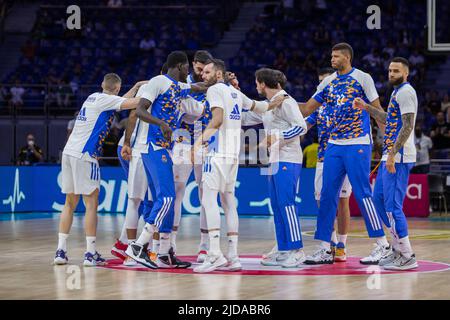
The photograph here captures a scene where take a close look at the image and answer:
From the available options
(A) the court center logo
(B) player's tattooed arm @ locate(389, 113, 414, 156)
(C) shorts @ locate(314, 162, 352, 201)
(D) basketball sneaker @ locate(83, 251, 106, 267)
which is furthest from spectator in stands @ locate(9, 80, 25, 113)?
(B) player's tattooed arm @ locate(389, 113, 414, 156)

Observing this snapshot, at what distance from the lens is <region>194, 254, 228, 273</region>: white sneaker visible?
9.69 m

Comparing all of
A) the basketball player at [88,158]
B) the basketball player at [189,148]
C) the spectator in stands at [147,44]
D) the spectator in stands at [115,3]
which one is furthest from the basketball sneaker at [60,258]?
the spectator in stands at [115,3]

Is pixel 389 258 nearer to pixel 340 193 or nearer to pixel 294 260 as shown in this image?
pixel 294 260

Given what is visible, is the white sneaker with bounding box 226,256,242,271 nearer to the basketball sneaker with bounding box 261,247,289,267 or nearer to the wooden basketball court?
the wooden basketball court

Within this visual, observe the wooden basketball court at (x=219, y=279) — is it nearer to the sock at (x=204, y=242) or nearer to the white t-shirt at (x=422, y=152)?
the sock at (x=204, y=242)

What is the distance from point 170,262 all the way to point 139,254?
0.47m

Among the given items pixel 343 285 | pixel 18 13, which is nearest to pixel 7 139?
pixel 18 13

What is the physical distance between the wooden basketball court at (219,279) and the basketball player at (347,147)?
56 cm

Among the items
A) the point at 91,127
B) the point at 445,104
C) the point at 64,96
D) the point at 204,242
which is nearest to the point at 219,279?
the point at 204,242

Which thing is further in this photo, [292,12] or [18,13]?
[18,13]

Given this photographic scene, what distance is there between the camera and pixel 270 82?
10383mm

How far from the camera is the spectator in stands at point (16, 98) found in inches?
957
